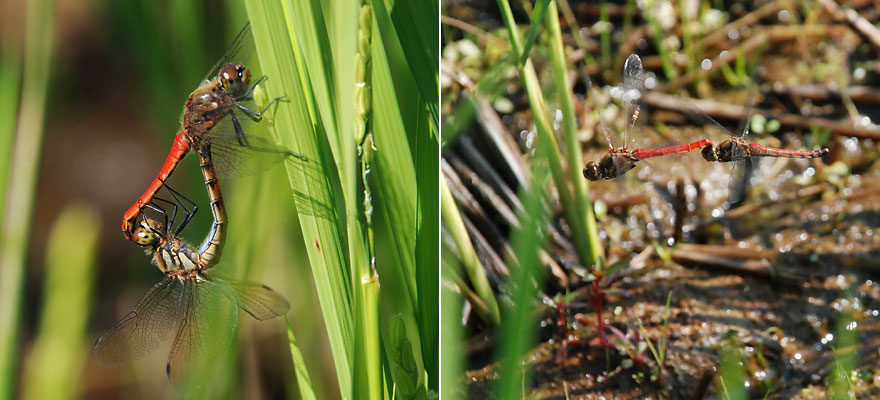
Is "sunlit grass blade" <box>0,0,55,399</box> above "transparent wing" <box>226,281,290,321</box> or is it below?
above

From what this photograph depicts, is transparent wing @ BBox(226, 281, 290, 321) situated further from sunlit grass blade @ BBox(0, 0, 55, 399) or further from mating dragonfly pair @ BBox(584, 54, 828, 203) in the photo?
mating dragonfly pair @ BBox(584, 54, 828, 203)

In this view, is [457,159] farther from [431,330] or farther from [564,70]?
[431,330]

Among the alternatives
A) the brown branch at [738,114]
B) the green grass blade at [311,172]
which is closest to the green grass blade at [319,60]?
the green grass blade at [311,172]

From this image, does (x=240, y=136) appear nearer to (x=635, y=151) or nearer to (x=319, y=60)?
(x=319, y=60)

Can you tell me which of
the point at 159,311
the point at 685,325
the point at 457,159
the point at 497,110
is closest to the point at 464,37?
the point at 497,110

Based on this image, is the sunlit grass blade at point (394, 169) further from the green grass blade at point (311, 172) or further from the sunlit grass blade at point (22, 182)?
the sunlit grass blade at point (22, 182)

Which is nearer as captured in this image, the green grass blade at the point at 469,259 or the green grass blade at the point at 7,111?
the green grass blade at the point at 7,111

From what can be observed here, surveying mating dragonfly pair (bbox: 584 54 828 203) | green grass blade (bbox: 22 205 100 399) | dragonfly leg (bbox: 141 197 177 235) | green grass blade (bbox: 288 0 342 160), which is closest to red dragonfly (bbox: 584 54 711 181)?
mating dragonfly pair (bbox: 584 54 828 203)

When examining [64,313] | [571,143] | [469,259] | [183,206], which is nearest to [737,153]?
[571,143]
